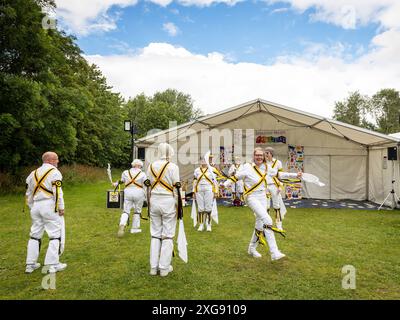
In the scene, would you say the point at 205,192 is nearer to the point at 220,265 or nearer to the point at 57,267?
the point at 220,265

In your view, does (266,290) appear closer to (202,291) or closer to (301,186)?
(202,291)

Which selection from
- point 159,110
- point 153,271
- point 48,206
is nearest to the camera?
point 48,206

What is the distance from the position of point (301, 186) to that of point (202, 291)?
13.1m

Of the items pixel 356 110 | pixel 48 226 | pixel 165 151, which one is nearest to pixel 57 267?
pixel 48 226

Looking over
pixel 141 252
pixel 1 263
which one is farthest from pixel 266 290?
pixel 1 263

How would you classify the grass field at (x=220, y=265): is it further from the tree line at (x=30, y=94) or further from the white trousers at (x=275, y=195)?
the tree line at (x=30, y=94)

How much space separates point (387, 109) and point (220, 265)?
55.1 meters

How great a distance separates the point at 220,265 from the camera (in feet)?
18.0

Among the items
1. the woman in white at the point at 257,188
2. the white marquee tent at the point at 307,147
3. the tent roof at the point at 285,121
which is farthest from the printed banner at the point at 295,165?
the woman in white at the point at 257,188

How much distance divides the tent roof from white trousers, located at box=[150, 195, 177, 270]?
7.46 meters

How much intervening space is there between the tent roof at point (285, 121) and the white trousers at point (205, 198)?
14.4 feet

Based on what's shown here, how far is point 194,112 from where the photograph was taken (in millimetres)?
64250

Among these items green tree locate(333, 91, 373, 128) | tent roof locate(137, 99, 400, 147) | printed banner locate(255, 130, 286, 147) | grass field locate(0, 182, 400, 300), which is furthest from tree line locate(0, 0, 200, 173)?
green tree locate(333, 91, 373, 128)

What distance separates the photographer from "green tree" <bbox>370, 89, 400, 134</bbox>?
47659mm
